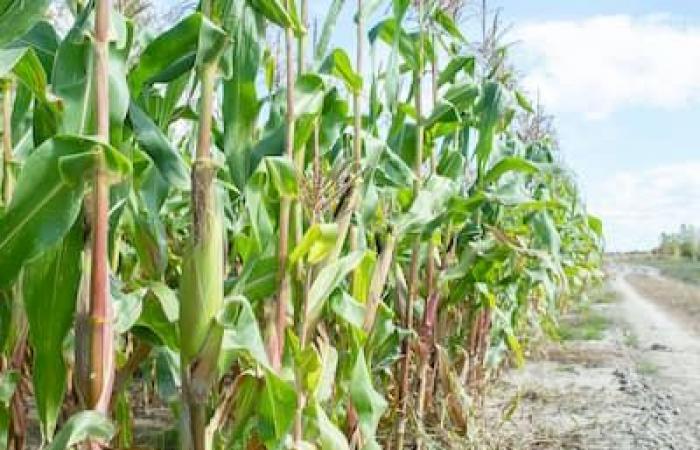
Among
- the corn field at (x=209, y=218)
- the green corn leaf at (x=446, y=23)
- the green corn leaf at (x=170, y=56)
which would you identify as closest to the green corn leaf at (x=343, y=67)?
the corn field at (x=209, y=218)

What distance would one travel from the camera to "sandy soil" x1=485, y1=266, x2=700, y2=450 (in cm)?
414

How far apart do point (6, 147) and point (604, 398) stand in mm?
4498

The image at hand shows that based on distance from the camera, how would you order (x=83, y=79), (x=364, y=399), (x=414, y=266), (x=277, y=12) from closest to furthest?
(x=83, y=79) < (x=277, y=12) < (x=364, y=399) < (x=414, y=266)

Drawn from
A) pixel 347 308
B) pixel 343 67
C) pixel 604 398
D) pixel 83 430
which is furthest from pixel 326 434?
pixel 604 398

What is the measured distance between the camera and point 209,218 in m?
1.43

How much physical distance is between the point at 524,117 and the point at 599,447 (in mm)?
2240

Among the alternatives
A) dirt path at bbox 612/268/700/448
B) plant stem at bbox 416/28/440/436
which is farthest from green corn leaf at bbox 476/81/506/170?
dirt path at bbox 612/268/700/448

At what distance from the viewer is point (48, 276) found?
1384 millimetres

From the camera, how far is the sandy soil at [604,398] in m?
4.14

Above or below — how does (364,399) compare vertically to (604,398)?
above

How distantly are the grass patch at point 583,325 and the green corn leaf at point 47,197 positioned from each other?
863 centimetres

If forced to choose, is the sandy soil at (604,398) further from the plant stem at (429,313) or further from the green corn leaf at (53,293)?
the green corn leaf at (53,293)

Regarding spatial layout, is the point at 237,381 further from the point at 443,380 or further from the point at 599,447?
the point at 599,447

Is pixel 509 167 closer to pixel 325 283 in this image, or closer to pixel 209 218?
pixel 325 283
